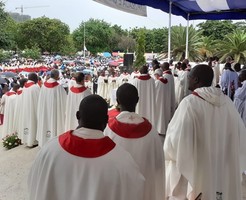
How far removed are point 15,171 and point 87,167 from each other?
4.42 m

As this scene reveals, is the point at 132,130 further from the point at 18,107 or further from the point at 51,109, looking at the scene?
the point at 18,107

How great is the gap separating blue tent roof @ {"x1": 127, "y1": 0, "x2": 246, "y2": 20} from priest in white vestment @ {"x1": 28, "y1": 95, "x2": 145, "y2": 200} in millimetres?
5484

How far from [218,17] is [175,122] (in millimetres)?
8505

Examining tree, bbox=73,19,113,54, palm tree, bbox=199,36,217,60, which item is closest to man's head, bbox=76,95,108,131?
palm tree, bbox=199,36,217,60

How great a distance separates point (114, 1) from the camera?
6418mm

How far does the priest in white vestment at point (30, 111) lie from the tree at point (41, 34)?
4976 centimetres

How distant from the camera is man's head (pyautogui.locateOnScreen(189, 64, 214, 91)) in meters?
3.25

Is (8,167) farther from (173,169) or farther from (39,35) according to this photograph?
(39,35)

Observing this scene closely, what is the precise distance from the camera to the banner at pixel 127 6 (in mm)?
6197

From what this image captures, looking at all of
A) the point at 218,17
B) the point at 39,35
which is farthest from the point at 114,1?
the point at 39,35

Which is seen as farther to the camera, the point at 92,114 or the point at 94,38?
the point at 94,38

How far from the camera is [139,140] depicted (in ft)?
9.25

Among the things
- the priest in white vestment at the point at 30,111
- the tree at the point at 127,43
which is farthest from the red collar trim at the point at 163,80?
the tree at the point at 127,43

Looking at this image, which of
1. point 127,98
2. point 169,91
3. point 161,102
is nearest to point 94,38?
point 169,91
